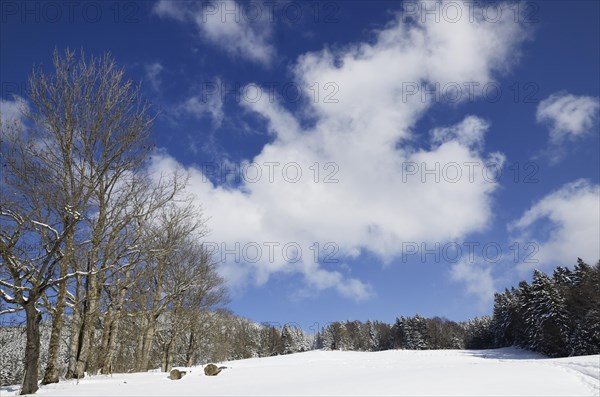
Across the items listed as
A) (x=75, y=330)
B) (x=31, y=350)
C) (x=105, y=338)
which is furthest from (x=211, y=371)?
(x=31, y=350)

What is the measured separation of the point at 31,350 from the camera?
1030 centimetres

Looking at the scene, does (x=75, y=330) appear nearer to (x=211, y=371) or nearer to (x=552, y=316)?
(x=211, y=371)

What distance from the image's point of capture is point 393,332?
11625 cm

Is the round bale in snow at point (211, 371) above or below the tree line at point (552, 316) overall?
below

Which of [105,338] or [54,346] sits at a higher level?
[105,338]

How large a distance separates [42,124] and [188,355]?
27.3 metres

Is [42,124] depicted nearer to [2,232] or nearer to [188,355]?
[2,232]

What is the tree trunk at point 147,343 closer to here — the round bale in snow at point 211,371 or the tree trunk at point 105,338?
the tree trunk at point 105,338

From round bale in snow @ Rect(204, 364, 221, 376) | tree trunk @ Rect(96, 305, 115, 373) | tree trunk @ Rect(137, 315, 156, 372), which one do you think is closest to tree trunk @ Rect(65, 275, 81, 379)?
tree trunk @ Rect(96, 305, 115, 373)

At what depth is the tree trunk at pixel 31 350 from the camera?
32.7ft

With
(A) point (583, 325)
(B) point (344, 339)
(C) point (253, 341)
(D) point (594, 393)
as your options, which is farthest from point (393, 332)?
(D) point (594, 393)

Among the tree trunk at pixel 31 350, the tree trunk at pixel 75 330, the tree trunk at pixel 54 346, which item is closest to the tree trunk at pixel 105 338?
the tree trunk at pixel 75 330

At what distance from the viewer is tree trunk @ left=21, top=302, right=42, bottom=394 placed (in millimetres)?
9977

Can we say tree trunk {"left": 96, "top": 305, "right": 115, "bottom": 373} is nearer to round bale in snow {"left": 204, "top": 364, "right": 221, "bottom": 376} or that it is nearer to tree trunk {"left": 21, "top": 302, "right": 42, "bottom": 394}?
round bale in snow {"left": 204, "top": 364, "right": 221, "bottom": 376}
